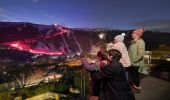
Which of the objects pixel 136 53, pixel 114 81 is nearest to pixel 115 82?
pixel 114 81

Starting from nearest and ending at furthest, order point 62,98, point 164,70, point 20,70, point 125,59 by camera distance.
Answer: point 20,70
point 125,59
point 62,98
point 164,70

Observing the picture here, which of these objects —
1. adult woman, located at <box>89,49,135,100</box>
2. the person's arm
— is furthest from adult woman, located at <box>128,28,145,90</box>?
adult woman, located at <box>89,49,135,100</box>

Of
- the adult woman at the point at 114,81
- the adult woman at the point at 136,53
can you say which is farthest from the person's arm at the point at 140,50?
the adult woman at the point at 114,81

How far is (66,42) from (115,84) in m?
63.5

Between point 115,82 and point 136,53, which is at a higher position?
point 136,53

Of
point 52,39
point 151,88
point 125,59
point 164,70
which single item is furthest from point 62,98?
point 52,39

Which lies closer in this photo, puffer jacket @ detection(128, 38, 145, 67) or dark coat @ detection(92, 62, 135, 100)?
dark coat @ detection(92, 62, 135, 100)

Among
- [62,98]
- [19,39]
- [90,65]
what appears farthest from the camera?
[19,39]

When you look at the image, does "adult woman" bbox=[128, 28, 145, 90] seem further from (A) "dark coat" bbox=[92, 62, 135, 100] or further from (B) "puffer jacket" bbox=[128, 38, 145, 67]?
(A) "dark coat" bbox=[92, 62, 135, 100]

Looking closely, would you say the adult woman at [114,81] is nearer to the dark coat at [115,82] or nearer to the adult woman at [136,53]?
the dark coat at [115,82]

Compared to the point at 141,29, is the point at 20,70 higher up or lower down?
lower down

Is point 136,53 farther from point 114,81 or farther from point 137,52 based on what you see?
point 114,81

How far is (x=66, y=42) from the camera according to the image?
67562mm

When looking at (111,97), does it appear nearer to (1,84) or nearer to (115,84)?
(115,84)
